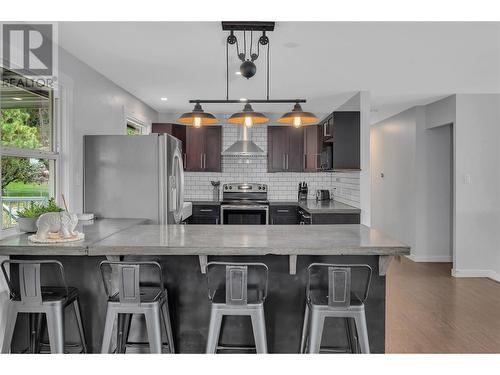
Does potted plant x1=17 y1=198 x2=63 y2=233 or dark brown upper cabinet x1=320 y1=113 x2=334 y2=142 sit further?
dark brown upper cabinet x1=320 y1=113 x2=334 y2=142

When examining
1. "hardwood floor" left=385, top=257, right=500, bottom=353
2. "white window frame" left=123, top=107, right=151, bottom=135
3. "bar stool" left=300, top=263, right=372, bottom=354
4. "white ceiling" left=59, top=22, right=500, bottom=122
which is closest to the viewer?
"bar stool" left=300, top=263, right=372, bottom=354

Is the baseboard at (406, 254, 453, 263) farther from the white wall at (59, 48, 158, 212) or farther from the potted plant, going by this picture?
the potted plant

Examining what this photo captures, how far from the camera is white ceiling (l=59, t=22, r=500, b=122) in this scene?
9.58ft

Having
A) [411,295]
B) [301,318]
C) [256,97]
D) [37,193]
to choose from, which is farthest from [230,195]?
[301,318]

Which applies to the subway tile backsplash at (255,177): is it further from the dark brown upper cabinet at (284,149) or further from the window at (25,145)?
the window at (25,145)

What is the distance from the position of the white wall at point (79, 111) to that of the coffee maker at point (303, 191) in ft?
10.2

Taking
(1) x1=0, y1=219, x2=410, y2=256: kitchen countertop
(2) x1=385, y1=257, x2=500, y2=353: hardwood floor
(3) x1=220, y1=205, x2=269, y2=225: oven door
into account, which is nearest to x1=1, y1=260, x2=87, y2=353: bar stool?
(1) x1=0, y1=219, x2=410, y2=256: kitchen countertop

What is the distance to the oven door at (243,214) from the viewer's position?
5.88 metres

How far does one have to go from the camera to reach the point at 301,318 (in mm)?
2660

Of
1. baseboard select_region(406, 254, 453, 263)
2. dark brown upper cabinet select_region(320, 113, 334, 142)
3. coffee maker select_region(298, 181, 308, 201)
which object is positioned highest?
dark brown upper cabinet select_region(320, 113, 334, 142)

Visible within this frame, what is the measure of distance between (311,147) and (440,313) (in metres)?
3.23

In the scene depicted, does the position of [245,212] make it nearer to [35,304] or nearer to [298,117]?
[298,117]

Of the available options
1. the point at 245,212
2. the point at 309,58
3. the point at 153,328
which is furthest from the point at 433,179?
the point at 153,328

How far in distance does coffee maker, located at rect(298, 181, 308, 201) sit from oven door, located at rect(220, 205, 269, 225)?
753 millimetres
